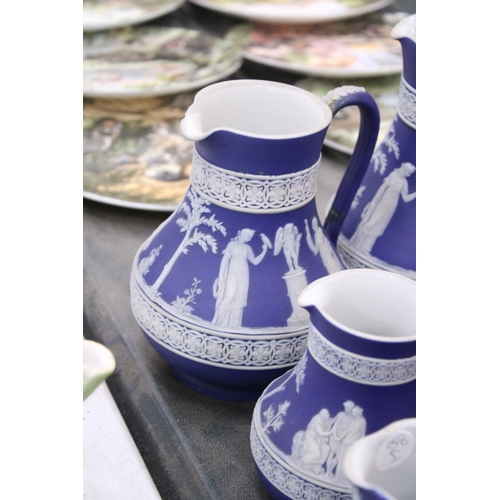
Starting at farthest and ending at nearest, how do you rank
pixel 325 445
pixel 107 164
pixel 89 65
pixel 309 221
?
pixel 89 65
pixel 107 164
pixel 309 221
pixel 325 445

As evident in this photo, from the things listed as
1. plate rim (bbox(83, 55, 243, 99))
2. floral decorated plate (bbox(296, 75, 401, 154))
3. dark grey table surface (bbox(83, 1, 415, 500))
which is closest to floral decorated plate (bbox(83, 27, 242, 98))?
plate rim (bbox(83, 55, 243, 99))

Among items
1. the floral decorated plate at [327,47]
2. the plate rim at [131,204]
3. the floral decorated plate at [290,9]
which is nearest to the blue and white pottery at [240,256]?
the plate rim at [131,204]

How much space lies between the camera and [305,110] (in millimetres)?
641

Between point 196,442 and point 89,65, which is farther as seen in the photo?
point 89,65

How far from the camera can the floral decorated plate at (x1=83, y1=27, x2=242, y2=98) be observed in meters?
1.04

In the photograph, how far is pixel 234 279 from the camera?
59 centimetres

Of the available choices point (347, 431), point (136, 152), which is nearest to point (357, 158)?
point (347, 431)

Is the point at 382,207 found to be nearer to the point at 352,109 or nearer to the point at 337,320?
the point at 337,320

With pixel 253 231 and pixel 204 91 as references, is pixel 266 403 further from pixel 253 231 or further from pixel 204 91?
pixel 204 91

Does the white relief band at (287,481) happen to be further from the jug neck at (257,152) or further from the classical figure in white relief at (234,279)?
the jug neck at (257,152)

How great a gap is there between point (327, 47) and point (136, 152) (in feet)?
1.25

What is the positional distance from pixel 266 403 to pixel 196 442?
0.11 metres

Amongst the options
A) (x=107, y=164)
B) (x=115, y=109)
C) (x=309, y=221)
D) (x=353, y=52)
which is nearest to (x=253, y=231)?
(x=309, y=221)

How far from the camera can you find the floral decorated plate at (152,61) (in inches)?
40.9
